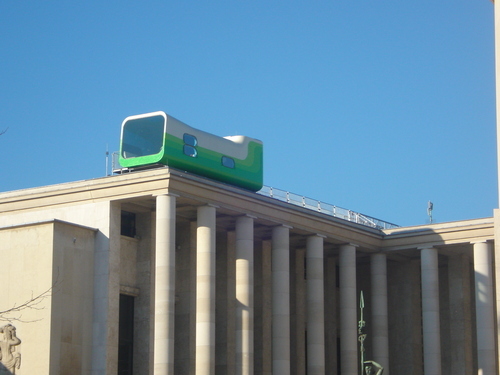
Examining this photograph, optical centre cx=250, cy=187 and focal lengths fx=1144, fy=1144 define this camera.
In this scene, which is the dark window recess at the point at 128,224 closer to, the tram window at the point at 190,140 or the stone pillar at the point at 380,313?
the tram window at the point at 190,140

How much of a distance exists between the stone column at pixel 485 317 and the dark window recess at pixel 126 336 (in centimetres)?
2174

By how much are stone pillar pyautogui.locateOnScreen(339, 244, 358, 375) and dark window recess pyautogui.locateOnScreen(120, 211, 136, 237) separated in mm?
15200

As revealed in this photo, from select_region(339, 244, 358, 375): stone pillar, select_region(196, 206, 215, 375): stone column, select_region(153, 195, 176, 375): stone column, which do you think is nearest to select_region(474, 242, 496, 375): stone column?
select_region(339, 244, 358, 375): stone pillar

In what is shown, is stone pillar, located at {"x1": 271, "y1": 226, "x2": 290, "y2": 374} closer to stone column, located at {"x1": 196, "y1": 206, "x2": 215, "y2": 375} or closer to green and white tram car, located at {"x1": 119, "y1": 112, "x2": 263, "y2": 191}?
green and white tram car, located at {"x1": 119, "y1": 112, "x2": 263, "y2": 191}

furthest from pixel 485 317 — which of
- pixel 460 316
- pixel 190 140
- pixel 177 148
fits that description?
pixel 177 148

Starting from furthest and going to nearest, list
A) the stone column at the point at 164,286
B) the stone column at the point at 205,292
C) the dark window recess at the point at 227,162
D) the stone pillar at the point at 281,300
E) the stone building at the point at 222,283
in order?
the stone pillar at the point at 281,300
the dark window recess at the point at 227,162
the stone column at the point at 205,292
the stone building at the point at 222,283
the stone column at the point at 164,286

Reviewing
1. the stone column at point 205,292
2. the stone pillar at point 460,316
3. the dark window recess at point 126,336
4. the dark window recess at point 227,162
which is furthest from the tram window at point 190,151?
the stone pillar at point 460,316

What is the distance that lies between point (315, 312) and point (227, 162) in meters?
10.9

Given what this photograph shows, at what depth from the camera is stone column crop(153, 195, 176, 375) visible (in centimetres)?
5806

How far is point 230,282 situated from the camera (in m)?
66.8

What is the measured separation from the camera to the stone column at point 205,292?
5994cm

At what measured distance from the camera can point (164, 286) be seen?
58906 mm

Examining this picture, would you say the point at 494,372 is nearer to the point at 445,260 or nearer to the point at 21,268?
the point at 445,260

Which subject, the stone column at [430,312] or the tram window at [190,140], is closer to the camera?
the tram window at [190,140]
